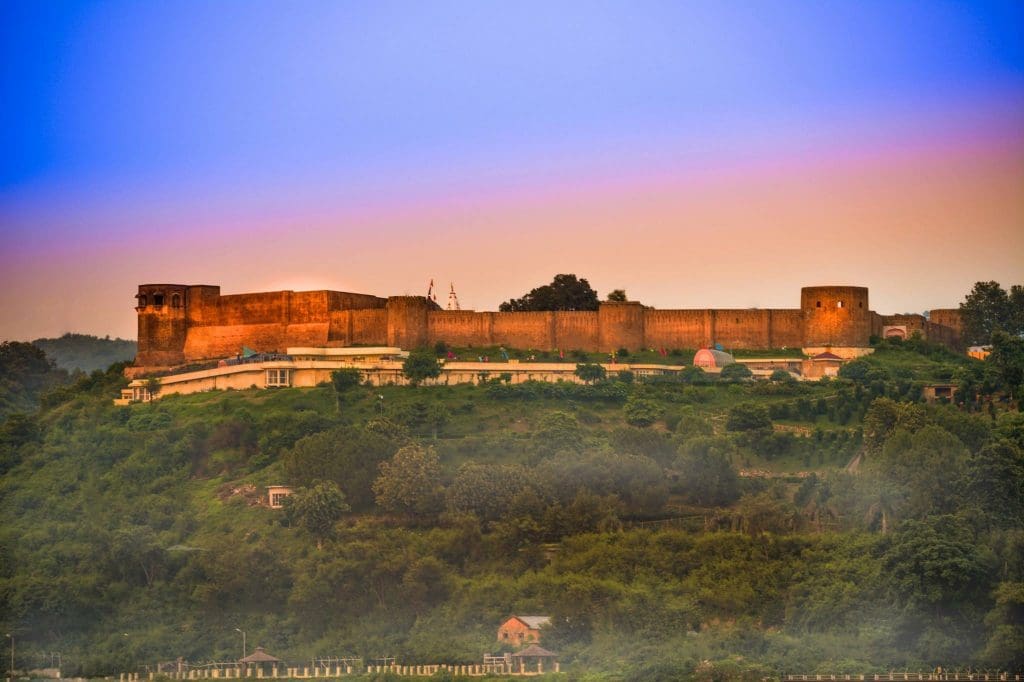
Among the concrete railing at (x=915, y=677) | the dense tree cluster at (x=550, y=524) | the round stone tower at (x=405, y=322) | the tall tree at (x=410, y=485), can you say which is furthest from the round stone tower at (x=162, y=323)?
the concrete railing at (x=915, y=677)

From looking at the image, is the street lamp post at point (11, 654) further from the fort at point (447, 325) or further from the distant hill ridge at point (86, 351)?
the distant hill ridge at point (86, 351)

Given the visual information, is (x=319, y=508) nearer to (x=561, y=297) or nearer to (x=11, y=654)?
(x=11, y=654)

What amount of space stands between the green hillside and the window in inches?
27.7

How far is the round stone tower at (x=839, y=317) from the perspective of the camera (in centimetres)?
6969

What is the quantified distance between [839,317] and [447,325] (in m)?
11.0

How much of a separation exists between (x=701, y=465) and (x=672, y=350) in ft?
35.1

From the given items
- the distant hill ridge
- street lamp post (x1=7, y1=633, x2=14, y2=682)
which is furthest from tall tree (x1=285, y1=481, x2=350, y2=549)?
the distant hill ridge

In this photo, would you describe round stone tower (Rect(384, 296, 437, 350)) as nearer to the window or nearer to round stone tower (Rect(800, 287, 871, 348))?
the window

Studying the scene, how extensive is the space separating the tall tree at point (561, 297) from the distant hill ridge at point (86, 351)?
3310 cm

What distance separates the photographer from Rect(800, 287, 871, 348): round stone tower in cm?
6969

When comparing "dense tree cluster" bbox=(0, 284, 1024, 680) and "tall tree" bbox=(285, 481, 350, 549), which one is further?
"tall tree" bbox=(285, 481, 350, 549)

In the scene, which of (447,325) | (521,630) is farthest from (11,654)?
(447,325)

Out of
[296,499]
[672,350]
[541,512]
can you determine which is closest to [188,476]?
[296,499]

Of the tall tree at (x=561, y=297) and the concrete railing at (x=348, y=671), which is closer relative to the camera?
the concrete railing at (x=348, y=671)
